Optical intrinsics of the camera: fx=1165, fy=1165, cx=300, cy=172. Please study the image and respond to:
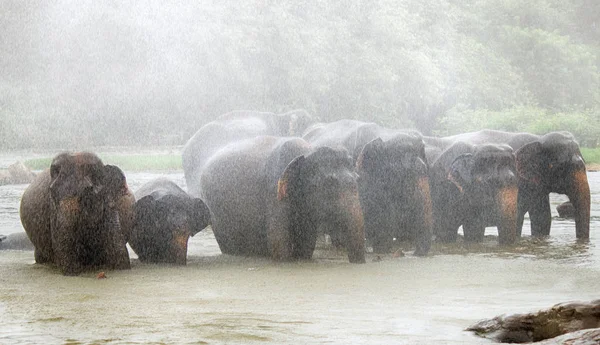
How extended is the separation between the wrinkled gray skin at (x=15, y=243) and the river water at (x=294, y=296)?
1.11 feet

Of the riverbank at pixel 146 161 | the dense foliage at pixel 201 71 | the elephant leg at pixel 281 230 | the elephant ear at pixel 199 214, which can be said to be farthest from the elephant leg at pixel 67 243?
the dense foliage at pixel 201 71

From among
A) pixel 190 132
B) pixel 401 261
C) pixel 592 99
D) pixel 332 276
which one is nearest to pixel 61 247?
pixel 332 276

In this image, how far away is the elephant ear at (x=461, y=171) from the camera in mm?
11312

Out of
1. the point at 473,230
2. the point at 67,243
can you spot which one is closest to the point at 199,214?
the point at 67,243

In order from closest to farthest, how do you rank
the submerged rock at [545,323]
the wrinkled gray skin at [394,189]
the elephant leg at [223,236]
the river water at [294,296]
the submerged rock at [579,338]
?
the submerged rock at [579,338] → the submerged rock at [545,323] → the river water at [294,296] → the wrinkled gray skin at [394,189] → the elephant leg at [223,236]

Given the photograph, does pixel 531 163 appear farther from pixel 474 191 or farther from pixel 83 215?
pixel 83 215

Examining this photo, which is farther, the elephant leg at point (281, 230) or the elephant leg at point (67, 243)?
the elephant leg at point (281, 230)

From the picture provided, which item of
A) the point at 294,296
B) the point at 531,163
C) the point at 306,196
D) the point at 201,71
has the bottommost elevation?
the point at 294,296

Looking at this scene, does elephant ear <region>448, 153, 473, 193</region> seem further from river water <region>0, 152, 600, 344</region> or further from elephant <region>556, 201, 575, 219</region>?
elephant <region>556, 201, 575, 219</region>

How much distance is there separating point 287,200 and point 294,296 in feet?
7.42

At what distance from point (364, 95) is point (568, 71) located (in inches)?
397

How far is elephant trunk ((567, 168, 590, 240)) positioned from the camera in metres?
11.4

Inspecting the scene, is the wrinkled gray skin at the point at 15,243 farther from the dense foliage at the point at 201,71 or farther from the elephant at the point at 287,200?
the dense foliage at the point at 201,71

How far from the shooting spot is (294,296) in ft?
24.1
